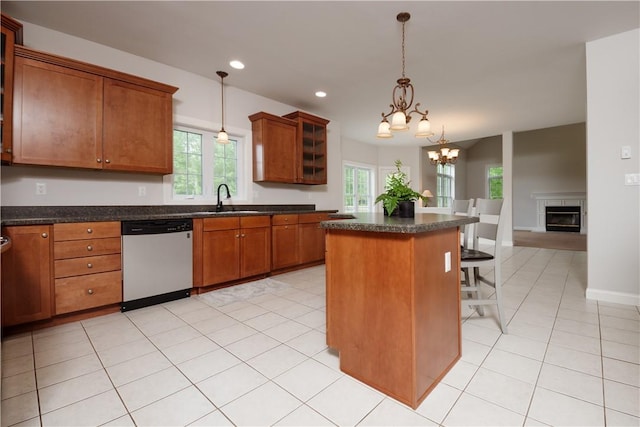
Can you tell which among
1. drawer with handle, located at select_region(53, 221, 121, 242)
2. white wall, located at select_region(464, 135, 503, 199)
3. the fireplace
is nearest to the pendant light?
drawer with handle, located at select_region(53, 221, 121, 242)

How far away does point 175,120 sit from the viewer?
11.4ft

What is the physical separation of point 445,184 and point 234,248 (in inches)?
340

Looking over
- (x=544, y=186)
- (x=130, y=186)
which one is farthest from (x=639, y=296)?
(x=544, y=186)

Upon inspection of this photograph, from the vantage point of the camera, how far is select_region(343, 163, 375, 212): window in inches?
294

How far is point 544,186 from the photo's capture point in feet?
31.7

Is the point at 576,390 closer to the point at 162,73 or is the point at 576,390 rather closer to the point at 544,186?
the point at 162,73

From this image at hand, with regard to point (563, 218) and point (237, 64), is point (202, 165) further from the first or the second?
point (563, 218)

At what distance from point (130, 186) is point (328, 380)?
284 centimetres

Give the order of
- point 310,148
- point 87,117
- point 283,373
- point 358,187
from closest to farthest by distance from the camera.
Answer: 1. point 283,373
2. point 87,117
3. point 310,148
4. point 358,187

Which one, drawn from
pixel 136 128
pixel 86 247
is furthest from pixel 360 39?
pixel 86 247

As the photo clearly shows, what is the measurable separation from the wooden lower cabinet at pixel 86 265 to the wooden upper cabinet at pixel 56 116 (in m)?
0.64

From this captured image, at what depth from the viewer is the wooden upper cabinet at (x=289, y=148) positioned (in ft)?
13.4

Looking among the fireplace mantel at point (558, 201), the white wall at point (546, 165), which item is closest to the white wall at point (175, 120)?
the white wall at point (546, 165)

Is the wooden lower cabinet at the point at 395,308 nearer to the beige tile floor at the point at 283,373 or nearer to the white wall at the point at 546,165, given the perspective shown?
the beige tile floor at the point at 283,373
